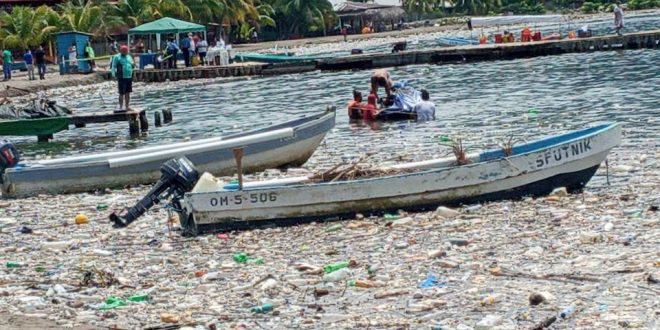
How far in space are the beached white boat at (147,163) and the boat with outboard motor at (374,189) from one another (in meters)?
4.14

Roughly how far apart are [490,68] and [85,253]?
4196cm


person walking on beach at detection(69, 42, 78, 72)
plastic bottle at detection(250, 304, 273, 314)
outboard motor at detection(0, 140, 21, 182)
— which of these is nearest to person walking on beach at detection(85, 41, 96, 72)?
person walking on beach at detection(69, 42, 78, 72)

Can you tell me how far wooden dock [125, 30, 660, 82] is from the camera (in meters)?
60.6

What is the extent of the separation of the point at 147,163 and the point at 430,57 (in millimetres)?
41052

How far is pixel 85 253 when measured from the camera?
16641 millimetres

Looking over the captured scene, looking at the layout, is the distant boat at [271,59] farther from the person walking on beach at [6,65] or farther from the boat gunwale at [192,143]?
the boat gunwale at [192,143]

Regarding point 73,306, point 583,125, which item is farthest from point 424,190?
point 583,125

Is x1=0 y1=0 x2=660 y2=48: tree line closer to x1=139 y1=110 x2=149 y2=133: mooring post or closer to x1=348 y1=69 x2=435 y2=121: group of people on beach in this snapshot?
x1=139 y1=110 x2=149 y2=133: mooring post

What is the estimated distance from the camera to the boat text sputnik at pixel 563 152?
1820 cm

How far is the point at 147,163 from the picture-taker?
22.7 metres

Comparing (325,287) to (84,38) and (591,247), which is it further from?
(84,38)

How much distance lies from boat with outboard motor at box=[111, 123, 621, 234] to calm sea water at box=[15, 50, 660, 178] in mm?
7164

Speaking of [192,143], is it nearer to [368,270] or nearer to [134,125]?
[368,270]

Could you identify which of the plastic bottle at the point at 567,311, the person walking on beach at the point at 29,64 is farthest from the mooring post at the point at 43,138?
the plastic bottle at the point at 567,311
